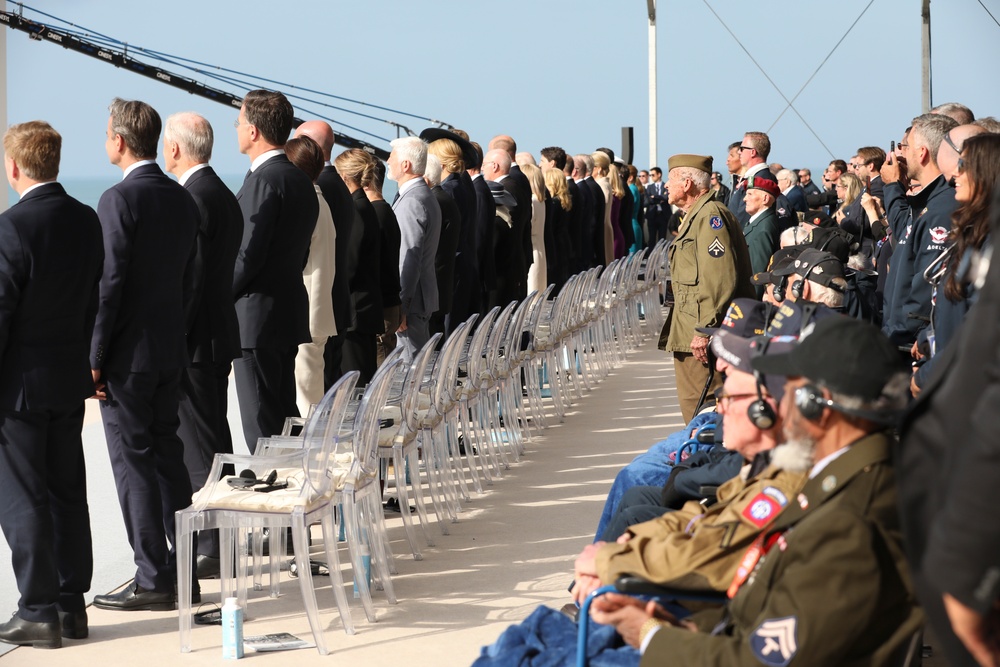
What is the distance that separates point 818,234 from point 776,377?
3.81 meters

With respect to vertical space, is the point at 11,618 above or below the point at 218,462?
below

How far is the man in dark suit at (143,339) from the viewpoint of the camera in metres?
4.27

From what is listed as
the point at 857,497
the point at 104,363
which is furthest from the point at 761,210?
the point at 857,497

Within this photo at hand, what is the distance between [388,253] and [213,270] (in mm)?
1782

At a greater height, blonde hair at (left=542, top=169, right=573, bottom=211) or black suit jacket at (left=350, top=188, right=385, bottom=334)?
blonde hair at (left=542, top=169, right=573, bottom=211)

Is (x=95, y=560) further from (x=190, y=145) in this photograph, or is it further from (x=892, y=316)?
(x=892, y=316)

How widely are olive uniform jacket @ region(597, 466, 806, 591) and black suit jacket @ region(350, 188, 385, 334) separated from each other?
354 centimetres

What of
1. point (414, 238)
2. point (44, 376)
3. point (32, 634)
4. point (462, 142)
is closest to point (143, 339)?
point (44, 376)

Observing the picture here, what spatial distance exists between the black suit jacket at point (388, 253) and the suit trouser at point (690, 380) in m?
1.55

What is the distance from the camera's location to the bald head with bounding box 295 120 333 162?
5898 millimetres

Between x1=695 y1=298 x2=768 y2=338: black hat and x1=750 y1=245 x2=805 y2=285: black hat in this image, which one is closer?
x1=695 y1=298 x2=768 y2=338: black hat

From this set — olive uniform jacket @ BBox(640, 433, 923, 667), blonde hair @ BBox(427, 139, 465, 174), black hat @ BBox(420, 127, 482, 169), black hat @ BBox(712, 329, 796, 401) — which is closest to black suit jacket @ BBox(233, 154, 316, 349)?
blonde hair @ BBox(427, 139, 465, 174)

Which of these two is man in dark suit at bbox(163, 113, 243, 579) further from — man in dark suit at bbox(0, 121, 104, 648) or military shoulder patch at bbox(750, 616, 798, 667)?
military shoulder patch at bbox(750, 616, 798, 667)

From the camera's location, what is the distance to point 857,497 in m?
2.16
